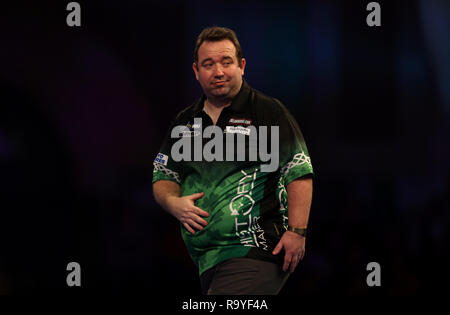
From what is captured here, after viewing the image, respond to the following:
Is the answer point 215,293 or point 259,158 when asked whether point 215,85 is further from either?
point 215,293

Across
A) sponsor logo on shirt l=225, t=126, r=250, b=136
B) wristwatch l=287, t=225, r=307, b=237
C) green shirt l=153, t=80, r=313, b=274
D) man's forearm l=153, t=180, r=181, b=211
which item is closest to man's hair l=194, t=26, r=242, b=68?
green shirt l=153, t=80, r=313, b=274

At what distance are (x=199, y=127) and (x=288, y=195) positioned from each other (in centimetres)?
80

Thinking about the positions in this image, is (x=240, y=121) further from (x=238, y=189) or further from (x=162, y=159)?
(x=162, y=159)

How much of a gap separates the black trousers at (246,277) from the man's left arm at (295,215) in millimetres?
98

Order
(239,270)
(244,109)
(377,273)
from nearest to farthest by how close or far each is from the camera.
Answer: (239,270), (244,109), (377,273)

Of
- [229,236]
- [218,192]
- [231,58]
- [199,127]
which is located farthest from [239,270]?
[231,58]

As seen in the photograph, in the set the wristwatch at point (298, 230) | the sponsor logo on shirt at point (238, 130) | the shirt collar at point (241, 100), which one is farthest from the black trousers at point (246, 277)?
the shirt collar at point (241, 100)

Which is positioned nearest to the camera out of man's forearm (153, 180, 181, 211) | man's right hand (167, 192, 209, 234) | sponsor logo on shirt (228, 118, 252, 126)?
man's right hand (167, 192, 209, 234)

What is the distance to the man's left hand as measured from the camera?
3.69m

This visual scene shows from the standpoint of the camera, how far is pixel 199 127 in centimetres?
405

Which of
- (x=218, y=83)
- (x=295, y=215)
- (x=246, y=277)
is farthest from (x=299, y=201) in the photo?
(x=218, y=83)

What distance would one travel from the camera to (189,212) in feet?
12.5

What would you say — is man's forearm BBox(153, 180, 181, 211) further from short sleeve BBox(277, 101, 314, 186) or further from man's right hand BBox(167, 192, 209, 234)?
short sleeve BBox(277, 101, 314, 186)

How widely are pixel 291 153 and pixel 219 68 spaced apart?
2.39 ft
